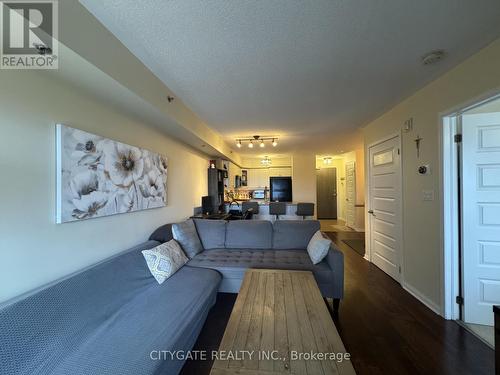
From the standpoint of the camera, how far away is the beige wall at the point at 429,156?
1.73 metres

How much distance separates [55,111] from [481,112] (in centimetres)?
391

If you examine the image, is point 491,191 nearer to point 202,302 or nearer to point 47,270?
point 202,302

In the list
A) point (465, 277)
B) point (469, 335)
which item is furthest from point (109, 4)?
point (469, 335)

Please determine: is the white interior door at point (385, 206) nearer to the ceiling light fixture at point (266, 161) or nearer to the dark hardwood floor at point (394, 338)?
the dark hardwood floor at point (394, 338)

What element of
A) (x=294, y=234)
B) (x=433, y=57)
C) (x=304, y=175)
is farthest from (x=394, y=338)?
(x=304, y=175)

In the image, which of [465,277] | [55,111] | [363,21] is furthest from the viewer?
[465,277]

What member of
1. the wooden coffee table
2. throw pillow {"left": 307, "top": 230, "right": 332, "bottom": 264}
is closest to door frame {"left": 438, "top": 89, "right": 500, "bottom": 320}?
throw pillow {"left": 307, "top": 230, "right": 332, "bottom": 264}

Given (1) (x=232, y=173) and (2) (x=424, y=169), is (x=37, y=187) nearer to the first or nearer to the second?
(2) (x=424, y=169)

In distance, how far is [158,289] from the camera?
6.11 feet

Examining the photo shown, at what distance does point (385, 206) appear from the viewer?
3188 mm

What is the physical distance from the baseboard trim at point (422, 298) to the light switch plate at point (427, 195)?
1137 mm

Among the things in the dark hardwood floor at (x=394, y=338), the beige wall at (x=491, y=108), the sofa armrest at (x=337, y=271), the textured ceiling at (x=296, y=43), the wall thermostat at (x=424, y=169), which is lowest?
the dark hardwood floor at (x=394, y=338)

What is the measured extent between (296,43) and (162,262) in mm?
2380

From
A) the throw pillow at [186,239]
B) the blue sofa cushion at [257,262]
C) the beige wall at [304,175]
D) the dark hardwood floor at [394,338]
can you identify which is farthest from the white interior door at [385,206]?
the beige wall at [304,175]
